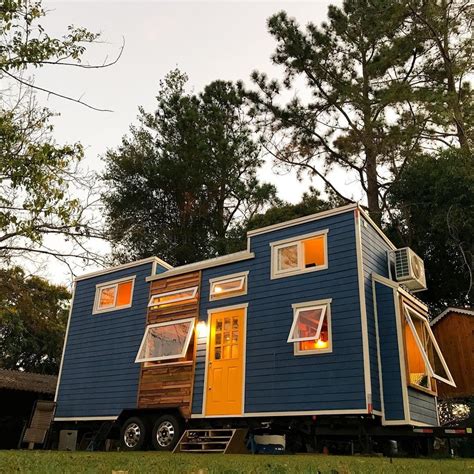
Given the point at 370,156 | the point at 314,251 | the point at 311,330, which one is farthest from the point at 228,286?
the point at 370,156

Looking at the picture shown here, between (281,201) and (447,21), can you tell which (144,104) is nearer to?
(281,201)

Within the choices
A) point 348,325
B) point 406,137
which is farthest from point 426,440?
point 406,137

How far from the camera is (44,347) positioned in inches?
1029

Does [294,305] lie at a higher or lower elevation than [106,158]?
lower

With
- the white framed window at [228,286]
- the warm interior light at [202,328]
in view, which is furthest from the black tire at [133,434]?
the white framed window at [228,286]

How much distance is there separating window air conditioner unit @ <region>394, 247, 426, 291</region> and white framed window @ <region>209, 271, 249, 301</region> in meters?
3.64

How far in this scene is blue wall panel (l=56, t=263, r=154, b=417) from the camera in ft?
38.6

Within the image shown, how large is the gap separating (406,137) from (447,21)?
4.86 m

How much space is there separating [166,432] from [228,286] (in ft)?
11.7

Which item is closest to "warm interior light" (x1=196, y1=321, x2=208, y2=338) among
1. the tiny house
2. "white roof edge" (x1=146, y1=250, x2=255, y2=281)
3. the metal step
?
the tiny house

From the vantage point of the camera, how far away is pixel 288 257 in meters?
10.6

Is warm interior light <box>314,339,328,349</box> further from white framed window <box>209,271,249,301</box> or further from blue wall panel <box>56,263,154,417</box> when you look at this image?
blue wall panel <box>56,263,154,417</box>

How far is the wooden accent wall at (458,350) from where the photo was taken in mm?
12547

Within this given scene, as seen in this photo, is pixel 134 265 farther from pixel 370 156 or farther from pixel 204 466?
pixel 370 156
